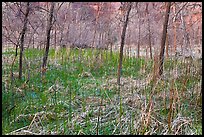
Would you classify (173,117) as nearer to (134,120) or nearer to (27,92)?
(134,120)

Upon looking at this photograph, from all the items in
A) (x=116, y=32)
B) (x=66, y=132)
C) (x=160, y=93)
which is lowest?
(x=66, y=132)

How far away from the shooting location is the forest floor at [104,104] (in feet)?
13.8

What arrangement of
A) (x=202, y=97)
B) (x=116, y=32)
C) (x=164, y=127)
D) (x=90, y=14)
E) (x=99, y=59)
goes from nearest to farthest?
(x=164, y=127), (x=202, y=97), (x=99, y=59), (x=116, y=32), (x=90, y=14)

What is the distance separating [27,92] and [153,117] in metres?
3.13

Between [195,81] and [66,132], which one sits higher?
[195,81]

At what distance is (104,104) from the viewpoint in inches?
212

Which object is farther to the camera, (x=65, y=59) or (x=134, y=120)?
(x=65, y=59)

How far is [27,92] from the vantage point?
6.54 m

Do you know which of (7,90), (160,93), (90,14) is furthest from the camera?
(90,14)

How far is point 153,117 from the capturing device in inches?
168

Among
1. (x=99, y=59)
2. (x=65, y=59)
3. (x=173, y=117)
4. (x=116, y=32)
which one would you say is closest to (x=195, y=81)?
(x=173, y=117)

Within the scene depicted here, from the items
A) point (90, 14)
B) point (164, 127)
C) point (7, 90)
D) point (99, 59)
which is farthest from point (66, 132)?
point (90, 14)

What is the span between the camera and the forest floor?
13.8 ft

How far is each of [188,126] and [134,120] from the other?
2.28 ft
